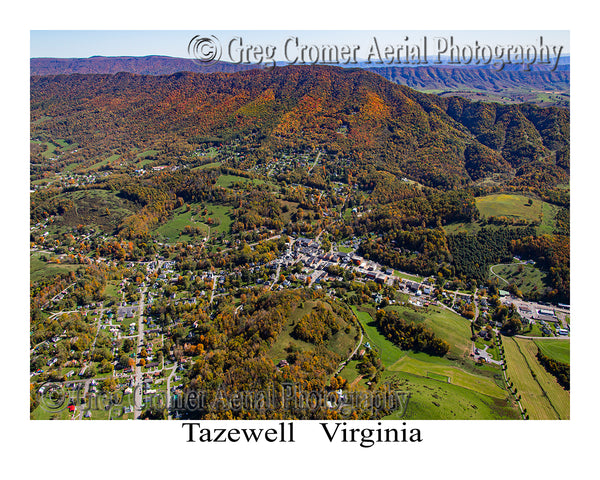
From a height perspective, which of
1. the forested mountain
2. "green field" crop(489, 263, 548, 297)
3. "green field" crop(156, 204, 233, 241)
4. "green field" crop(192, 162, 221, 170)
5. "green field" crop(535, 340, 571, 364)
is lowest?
"green field" crop(535, 340, 571, 364)

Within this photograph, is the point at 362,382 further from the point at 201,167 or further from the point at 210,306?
the point at 201,167

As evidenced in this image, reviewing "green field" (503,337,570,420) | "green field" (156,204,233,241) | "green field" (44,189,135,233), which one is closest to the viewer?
"green field" (503,337,570,420)

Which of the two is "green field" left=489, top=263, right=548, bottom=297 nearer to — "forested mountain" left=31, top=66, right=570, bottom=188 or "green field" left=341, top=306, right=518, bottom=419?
"green field" left=341, top=306, right=518, bottom=419

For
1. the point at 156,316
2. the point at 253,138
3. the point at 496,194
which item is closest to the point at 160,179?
the point at 253,138

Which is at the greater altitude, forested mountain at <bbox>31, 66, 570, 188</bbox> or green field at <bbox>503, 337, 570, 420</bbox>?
forested mountain at <bbox>31, 66, 570, 188</bbox>

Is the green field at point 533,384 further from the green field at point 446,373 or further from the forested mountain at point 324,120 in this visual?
the forested mountain at point 324,120

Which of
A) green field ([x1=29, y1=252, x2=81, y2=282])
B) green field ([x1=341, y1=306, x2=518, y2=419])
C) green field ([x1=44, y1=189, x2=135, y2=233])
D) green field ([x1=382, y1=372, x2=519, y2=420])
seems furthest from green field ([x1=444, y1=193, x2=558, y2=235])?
green field ([x1=44, y1=189, x2=135, y2=233])

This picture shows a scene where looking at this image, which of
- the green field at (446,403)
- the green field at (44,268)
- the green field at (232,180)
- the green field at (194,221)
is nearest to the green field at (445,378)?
the green field at (446,403)

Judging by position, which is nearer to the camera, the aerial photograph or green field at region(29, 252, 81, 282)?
the aerial photograph
